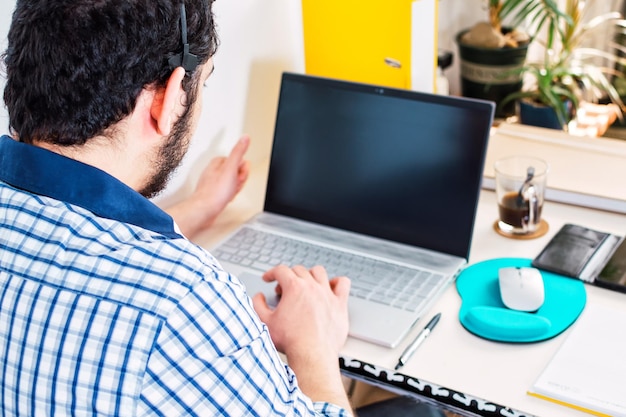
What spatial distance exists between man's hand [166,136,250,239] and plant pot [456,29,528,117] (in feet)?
4.20

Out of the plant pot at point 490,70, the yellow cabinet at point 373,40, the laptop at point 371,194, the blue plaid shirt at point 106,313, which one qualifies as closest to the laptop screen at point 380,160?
the laptop at point 371,194

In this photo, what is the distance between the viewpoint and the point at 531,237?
141 centimetres

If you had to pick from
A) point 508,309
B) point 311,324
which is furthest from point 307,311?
point 508,309

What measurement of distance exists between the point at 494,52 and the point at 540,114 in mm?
250

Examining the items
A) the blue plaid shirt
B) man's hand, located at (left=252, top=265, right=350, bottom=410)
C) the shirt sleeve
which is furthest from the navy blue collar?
man's hand, located at (left=252, top=265, right=350, bottom=410)

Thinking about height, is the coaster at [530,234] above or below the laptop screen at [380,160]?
below

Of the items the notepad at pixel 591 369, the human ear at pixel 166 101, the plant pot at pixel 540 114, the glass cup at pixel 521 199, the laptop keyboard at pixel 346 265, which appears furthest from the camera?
the plant pot at pixel 540 114

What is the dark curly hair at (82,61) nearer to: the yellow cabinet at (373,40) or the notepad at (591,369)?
the notepad at (591,369)

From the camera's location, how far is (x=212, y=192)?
1.52 meters

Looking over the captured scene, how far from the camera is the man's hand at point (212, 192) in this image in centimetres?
148

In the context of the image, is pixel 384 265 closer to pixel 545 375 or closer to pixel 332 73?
pixel 545 375

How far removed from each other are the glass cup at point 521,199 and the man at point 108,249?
66 cm

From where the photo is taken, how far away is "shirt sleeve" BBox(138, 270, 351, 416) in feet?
2.43

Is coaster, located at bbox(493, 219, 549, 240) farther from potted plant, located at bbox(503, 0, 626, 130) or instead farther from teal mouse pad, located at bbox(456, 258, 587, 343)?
potted plant, located at bbox(503, 0, 626, 130)
